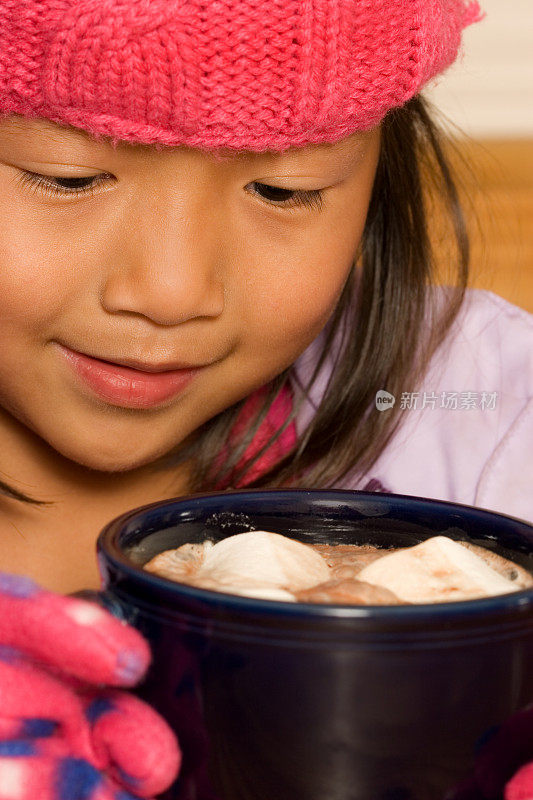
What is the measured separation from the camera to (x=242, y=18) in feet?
1.64

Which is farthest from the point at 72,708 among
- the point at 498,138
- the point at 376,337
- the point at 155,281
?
the point at 498,138

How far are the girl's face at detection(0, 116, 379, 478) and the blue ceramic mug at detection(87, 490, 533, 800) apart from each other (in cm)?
26

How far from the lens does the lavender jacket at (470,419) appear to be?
2.74 feet

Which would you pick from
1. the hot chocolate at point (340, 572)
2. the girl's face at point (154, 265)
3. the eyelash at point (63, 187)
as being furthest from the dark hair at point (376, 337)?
the hot chocolate at point (340, 572)

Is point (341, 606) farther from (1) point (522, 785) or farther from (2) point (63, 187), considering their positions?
(2) point (63, 187)

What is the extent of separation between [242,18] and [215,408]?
31cm

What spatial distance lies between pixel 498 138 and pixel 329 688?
1.72 metres

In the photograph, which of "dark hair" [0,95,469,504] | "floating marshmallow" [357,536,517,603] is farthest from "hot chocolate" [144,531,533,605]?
"dark hair" [0,95,469,504]

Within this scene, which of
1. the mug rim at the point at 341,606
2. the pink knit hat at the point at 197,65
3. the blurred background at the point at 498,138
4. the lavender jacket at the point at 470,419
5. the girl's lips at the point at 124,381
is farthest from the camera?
the blurred background at the point at 498,138

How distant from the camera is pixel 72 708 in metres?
0.37

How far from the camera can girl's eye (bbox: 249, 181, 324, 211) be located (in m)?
0.59

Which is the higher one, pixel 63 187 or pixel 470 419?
pixel 63 187

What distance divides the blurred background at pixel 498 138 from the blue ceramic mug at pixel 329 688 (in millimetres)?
493

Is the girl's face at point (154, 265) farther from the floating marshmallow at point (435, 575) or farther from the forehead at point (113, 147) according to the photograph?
the floating marshmallow at point (435, 575)
